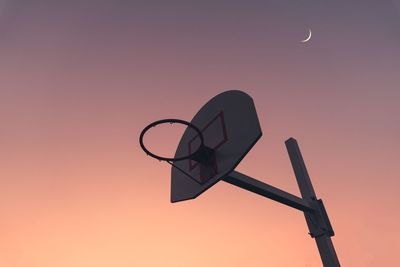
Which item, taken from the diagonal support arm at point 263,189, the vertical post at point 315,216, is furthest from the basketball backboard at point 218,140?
the vertical post at point 315,216

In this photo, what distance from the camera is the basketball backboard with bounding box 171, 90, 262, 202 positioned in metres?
2.40

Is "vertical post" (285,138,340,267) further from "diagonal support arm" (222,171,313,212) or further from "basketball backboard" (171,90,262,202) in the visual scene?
"basketball backboard" (171,90,262,202)

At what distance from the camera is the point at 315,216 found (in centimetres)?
260

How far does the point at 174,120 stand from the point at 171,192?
88 cm

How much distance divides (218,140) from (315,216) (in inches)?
43.3

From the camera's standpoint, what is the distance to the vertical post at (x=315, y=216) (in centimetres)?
236

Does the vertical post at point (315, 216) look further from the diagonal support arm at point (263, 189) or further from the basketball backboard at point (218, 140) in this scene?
the basketball backboard at point (218, 140)

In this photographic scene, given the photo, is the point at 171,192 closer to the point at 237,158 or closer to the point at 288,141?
the point at 237,158

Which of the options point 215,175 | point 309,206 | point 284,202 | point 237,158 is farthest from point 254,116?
point 309,206

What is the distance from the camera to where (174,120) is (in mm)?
2777

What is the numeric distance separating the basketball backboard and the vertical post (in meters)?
0.78

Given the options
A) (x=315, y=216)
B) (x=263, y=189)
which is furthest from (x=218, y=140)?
(x=315, y=216)

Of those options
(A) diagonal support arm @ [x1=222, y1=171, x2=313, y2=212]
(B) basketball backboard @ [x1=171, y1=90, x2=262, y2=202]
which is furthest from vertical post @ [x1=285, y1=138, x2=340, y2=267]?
(B) basketball backboard @ [x1=171, y1=90, x2=262, y2=202]

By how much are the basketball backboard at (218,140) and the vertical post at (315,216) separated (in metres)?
0.78
